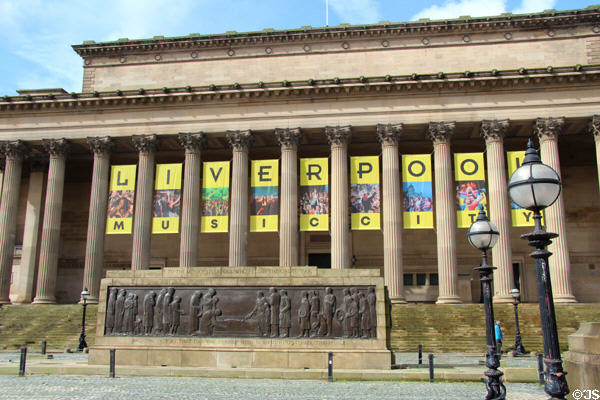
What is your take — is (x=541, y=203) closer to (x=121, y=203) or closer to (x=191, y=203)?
(x=191, y=203)

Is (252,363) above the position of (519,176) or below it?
below

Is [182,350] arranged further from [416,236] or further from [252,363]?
[416,236]

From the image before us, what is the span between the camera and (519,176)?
23.9 ft

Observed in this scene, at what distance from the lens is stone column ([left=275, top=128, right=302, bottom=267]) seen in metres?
34.4

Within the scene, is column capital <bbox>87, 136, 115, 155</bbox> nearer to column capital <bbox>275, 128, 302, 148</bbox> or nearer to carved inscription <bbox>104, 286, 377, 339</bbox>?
column capital <bbox>275, 128, 302, 148</bbox>

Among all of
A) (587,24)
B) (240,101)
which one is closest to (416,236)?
(240,101)

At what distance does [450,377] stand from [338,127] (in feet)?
72.9

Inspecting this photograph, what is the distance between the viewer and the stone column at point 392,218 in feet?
110

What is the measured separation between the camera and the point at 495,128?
3419 cm

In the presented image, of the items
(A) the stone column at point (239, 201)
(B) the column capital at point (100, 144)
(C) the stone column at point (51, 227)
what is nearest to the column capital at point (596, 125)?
(A) the stone column at point (239, 201)

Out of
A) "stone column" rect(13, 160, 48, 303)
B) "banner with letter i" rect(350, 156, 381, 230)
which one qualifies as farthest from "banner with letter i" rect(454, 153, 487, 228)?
"stone column" rect(13, 160, 48, 303)

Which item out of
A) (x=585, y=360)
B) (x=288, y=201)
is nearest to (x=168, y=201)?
(x=288, y=201)

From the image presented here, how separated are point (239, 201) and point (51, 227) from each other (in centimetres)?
1264

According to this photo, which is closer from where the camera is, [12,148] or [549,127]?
[549,127]
